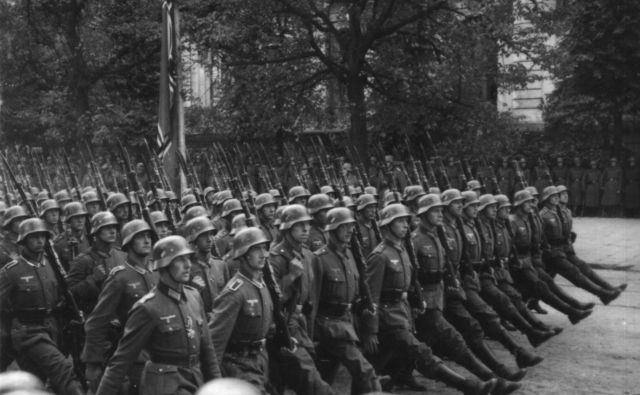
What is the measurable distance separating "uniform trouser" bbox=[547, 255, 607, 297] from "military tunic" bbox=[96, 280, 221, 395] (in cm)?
848

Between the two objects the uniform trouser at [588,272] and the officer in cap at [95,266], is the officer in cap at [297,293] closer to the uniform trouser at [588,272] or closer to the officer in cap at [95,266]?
the officer in cap at [95,266]

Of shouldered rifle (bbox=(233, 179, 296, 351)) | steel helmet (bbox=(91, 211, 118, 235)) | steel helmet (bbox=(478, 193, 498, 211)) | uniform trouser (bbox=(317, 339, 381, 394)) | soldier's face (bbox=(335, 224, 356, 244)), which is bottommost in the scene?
uniform trouser (bbox=(317, 339, 381, 394))

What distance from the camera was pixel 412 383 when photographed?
32.4ft

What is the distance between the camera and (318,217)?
10.2m

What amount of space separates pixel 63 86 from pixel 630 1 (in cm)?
1684

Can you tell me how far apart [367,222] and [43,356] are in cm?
510

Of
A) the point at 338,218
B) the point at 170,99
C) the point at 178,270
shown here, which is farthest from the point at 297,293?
the point at 170,99

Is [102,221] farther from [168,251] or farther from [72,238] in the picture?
[168,251]

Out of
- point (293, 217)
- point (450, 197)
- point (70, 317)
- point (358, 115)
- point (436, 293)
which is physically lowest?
point (436, 293)

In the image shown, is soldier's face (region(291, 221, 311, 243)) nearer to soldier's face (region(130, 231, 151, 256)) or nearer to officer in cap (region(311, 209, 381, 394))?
officer in cap (region(311, 209, 381, 394))

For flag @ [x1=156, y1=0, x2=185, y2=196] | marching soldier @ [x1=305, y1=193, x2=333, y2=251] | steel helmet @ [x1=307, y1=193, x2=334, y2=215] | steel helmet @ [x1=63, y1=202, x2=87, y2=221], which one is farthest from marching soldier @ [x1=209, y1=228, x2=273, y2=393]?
flag @ [x1=156, y1=0, x2=185, y2=196]

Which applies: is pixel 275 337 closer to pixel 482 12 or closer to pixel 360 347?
pixel 360 347

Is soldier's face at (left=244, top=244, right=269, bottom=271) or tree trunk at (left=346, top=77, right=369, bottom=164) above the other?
tree trunk at (left=346, top=77, right=369, bottom=164)

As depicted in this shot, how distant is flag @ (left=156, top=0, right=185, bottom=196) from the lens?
17.5 metres
